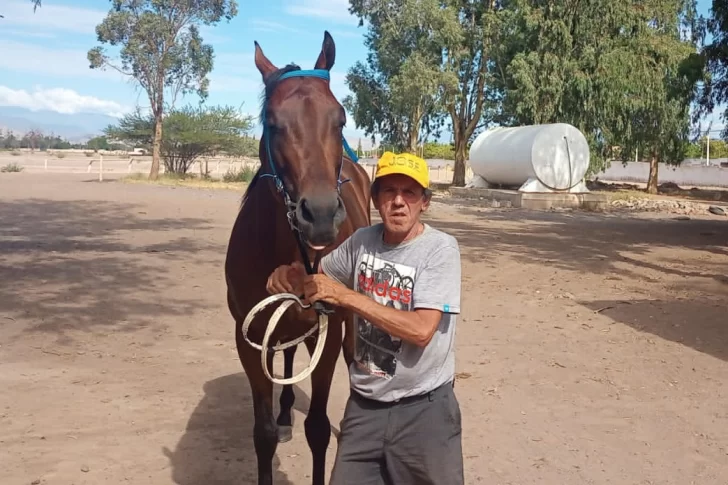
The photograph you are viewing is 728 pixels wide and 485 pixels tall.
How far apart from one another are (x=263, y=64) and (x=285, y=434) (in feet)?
8.00

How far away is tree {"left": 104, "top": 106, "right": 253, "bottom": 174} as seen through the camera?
119 feet

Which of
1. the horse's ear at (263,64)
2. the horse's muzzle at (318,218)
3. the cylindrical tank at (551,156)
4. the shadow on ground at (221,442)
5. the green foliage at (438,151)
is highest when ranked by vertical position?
the green foliage at (438,151)

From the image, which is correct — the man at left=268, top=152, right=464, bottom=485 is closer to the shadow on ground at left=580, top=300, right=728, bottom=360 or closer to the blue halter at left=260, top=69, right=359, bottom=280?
the blue halter at left=260, top=69, right=359, bottom=280

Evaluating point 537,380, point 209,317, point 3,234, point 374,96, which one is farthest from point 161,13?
point 537,380

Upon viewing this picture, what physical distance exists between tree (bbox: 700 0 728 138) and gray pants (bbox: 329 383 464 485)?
1482cm

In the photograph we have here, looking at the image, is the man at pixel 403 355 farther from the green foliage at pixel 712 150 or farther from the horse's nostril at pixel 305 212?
the green foliage at pixel 712 150

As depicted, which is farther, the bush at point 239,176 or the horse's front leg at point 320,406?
the bush at point 239,176

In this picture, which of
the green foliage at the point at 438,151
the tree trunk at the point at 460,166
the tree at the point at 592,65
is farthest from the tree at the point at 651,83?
the green foliage at the point at 438,151

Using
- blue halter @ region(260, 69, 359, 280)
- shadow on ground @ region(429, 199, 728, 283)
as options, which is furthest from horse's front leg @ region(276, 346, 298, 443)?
shadow on ground @ region(429, 199, 728, 283)

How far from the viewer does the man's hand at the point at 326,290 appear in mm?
2316

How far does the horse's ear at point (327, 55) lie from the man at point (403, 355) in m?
1.09

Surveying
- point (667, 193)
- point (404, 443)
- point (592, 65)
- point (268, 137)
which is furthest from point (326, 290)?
point (667, 193)

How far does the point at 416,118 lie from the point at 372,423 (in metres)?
33.6

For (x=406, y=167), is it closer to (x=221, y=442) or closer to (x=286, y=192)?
(x=286, y=192)
